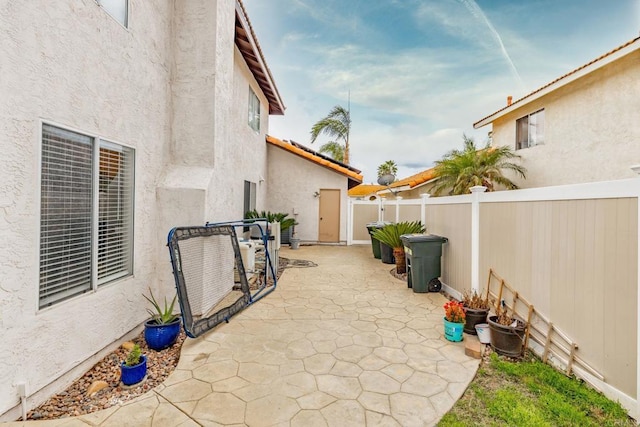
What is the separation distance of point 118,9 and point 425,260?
6.95 meters

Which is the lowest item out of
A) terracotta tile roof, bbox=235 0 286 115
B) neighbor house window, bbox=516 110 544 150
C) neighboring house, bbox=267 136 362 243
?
neighboring house, bbox=267 136 362 243

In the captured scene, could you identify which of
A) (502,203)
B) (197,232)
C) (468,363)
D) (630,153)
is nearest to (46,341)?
(197,232)

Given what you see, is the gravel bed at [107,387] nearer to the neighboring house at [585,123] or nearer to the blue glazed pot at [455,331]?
the blue glazed pot at [455,331]

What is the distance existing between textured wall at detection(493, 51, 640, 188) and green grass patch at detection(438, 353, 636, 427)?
7641 mm

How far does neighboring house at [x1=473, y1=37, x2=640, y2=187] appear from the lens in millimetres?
7605

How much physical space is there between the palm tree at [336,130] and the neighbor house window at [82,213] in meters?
19.4

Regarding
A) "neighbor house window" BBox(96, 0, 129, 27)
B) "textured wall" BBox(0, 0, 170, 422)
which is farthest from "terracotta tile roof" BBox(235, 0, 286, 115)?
"neighbor house window" BBox(96, 0, 129, 27)

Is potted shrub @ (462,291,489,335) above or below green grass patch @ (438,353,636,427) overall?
above

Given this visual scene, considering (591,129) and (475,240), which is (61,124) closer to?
(475,240)

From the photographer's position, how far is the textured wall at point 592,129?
7.62 metres

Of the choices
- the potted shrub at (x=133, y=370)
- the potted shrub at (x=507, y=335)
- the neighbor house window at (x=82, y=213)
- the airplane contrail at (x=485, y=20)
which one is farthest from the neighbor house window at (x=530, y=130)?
the potted shrub at (x=133, y=370)

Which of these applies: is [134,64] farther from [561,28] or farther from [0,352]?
[561,28]

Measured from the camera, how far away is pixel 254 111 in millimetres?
10305

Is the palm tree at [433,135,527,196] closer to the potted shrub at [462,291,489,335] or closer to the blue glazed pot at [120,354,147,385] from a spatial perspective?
the potted shrub at [462,291,489,335]
